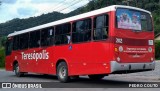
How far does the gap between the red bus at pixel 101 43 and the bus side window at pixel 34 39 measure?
115 centimetres

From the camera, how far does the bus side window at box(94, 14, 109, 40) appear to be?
1396 cm

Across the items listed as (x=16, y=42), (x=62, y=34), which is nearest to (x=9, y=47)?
(x=16, y=42)

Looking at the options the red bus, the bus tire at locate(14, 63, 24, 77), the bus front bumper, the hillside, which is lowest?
the bus tire at locate(14, 63, 24, 77)

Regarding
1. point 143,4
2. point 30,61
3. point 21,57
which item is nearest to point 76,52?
point 30,61

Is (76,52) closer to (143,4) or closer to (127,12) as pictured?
(127,12)

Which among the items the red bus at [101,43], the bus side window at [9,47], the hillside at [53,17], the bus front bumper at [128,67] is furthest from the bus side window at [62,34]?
the hillside at [53,17]

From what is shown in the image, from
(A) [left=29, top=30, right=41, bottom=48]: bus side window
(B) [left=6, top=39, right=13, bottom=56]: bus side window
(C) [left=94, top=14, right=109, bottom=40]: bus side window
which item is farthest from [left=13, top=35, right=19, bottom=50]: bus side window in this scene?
(C) [left=94, top=14, right=109, bottom=40]: bus side window

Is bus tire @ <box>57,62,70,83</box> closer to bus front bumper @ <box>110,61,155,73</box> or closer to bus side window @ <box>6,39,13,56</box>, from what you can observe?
bus front bumper @ <box>110,61,155,73</box>

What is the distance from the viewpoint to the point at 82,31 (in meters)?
15.5

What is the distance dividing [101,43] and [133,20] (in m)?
1.81

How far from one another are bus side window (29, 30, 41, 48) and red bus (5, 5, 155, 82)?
1.15m

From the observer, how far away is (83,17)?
50.9 feet

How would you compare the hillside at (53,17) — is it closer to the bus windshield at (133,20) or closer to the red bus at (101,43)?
the red bus at (101,43)

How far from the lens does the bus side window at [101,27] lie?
14.0m
